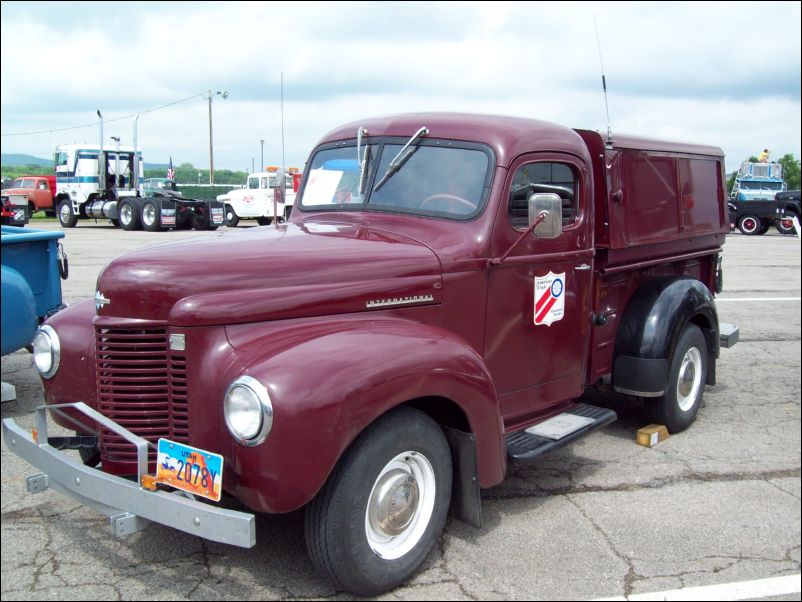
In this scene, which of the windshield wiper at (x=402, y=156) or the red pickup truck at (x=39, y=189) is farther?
the red pickup truck at (x=39, y=189)

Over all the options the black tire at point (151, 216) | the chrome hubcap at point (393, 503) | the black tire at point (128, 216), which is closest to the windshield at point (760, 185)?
the black tire at point (151, 216)

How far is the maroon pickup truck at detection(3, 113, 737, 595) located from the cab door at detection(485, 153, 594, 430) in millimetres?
13

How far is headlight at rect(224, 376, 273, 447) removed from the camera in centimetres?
267

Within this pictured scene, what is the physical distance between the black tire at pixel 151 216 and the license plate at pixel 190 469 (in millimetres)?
20700

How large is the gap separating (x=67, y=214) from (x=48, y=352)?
80.4ft

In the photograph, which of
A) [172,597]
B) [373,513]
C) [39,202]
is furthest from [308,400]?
[39,202]

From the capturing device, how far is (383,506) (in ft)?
10.1

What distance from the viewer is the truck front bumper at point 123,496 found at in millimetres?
2678

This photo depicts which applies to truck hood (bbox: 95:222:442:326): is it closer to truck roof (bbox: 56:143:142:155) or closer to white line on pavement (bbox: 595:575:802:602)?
white line on pavement (bbox: 595:575:802:602)

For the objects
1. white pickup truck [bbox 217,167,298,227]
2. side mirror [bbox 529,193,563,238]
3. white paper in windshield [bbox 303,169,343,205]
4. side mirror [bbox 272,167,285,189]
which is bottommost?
side mirror [bbox 529,193,563,238]

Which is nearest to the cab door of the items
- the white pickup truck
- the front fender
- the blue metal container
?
the front fender


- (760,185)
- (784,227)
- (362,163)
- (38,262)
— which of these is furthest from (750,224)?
(38,262)

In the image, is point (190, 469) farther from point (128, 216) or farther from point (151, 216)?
point (128, 216)

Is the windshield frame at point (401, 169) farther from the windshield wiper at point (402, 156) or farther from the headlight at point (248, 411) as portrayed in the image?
the headlight at point (248, 411)
